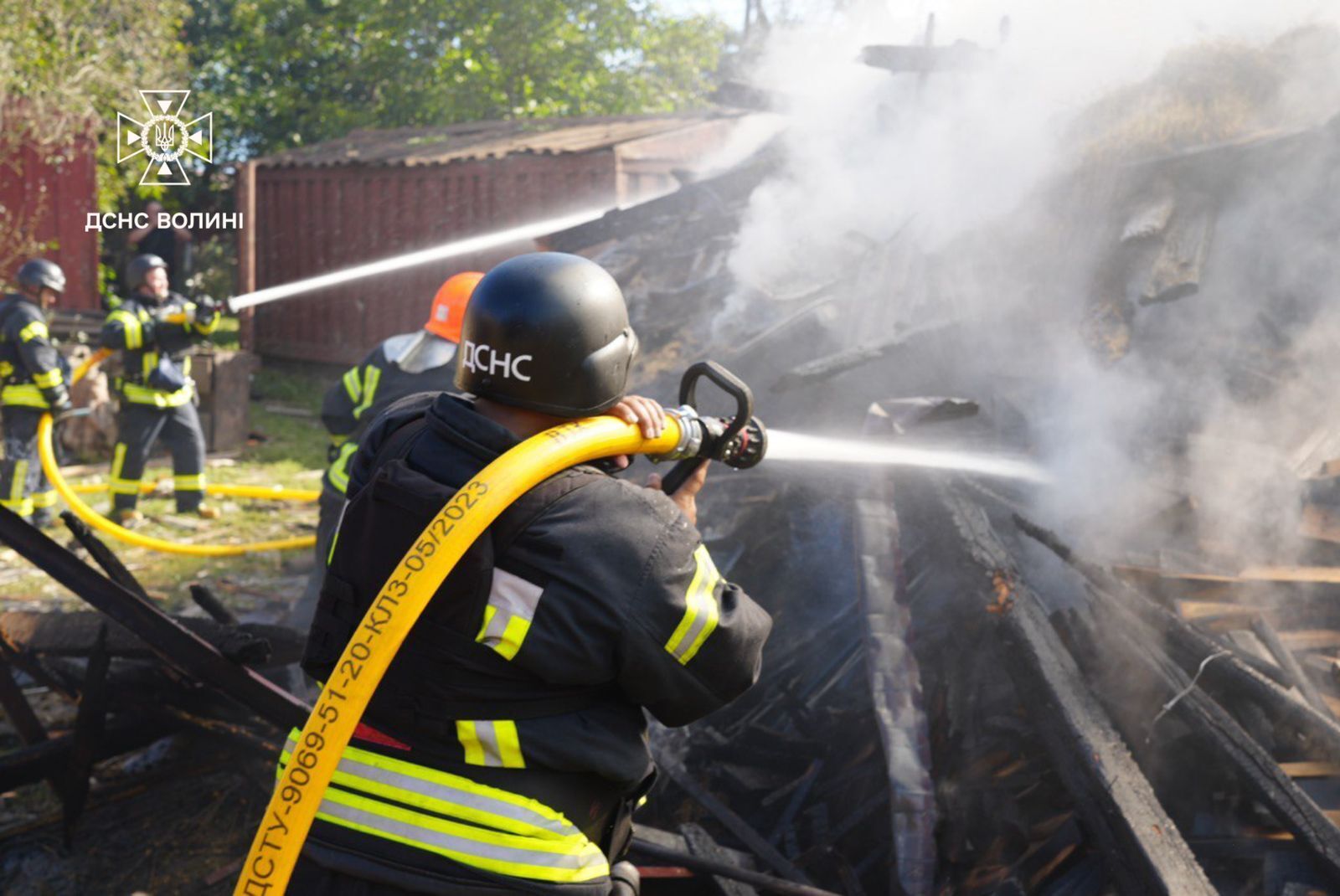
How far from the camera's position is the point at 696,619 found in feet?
5.91

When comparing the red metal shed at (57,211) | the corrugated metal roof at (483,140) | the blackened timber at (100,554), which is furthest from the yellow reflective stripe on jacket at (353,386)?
→ the red metal shed at (57,211)

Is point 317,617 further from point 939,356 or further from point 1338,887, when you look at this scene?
point 939,356

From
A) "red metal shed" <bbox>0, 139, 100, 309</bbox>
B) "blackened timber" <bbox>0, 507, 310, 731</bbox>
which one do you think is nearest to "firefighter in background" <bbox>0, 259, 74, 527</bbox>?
"blackened timber" <bbox>0, 507, 310, 731</bbox>

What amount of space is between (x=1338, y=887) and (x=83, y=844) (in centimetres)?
446

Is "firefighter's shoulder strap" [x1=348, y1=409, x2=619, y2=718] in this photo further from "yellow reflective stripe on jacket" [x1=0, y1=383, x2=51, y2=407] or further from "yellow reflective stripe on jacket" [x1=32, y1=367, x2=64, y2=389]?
"yellow reflective stripe on jacket" [x1=0, y1=383, x2=51, y2=407]

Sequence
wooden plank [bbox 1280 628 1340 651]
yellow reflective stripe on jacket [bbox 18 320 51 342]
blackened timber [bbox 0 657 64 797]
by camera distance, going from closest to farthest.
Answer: wooden plank [bbox 1280 628 1340 651] < blackened timber [bbox 0 657 64 797] < yellow reflective stripe on jacket [bbox 18 320 51 342]

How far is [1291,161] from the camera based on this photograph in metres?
6.00

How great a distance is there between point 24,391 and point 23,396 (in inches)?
1.7

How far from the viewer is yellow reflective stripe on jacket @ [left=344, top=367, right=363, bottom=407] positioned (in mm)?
4758

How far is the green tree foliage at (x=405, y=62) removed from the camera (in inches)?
777

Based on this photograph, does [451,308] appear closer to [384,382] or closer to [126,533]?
[384,382]

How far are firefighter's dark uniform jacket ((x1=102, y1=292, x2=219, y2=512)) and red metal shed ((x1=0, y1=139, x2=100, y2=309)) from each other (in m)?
6.17

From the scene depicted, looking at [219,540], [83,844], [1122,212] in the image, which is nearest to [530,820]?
[83,844]

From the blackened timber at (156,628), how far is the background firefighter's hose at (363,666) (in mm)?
1944
